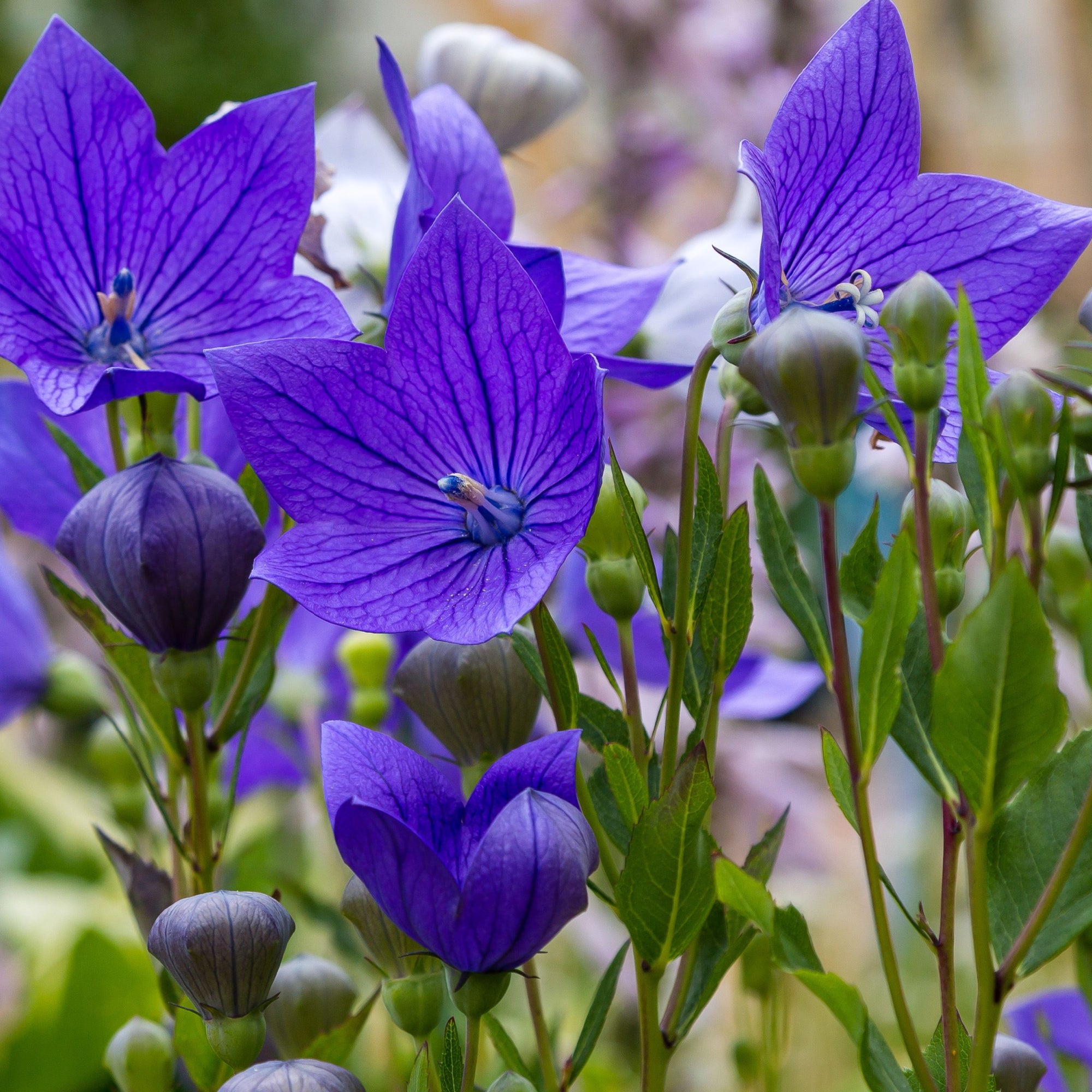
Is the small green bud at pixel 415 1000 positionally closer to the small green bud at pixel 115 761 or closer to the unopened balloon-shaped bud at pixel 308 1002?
the unopened balloon-shaped bud at pixel 308 1002

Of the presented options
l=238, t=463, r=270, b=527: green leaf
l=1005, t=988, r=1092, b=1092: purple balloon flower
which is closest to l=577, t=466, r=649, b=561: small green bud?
l=238, t=463, r=270, b=527: green leaf

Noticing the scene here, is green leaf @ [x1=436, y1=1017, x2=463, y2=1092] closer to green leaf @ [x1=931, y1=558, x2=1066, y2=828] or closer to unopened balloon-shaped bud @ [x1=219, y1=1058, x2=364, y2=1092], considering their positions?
unopened balloon-shaped bud @ [x1=219, y1=1058, x2=364, y2=1092]

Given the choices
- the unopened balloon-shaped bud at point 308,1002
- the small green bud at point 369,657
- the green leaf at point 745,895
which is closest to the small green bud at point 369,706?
the small green bud at point 369,657

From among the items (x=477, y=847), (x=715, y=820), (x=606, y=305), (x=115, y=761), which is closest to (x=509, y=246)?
(x=606, y=305)

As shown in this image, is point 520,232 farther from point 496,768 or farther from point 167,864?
point 167,864

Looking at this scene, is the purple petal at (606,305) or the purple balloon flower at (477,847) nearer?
the purple balloon flower at (477,847)

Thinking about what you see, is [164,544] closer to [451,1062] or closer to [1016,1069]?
[451,1062]
